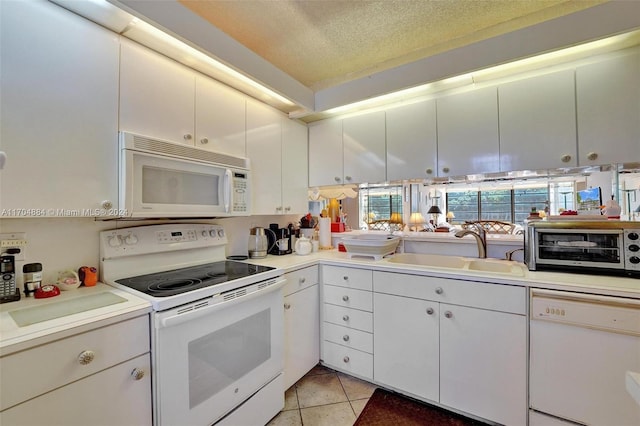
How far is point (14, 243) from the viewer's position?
1.24 metres

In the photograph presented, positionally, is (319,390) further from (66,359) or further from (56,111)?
(56,111)

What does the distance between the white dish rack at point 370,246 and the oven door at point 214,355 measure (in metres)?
0.70

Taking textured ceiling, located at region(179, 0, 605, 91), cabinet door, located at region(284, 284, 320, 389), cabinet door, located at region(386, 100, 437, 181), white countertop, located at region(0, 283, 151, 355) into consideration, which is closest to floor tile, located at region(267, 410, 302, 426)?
cabinet door, located at region(284, 284, 320, 389)

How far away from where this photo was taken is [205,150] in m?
1.71

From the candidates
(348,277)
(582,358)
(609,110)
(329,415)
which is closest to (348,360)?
(329,415)

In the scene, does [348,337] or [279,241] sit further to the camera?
[279,241]

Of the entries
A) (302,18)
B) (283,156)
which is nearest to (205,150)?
(283,156)

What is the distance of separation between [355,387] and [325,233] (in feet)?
4.41

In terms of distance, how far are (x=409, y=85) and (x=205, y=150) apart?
1487 millimetres

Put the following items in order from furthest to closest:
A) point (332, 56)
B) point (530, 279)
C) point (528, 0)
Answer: point (332, 56) → point (528, 0) → point (530, 279)

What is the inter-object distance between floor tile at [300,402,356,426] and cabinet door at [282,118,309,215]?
1.47 metres

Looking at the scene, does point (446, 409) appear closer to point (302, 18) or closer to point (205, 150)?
point (205, 150)

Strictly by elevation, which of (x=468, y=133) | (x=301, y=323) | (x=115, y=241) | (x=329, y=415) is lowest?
(x=329, y=415)

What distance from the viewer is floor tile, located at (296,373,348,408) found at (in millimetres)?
1829
